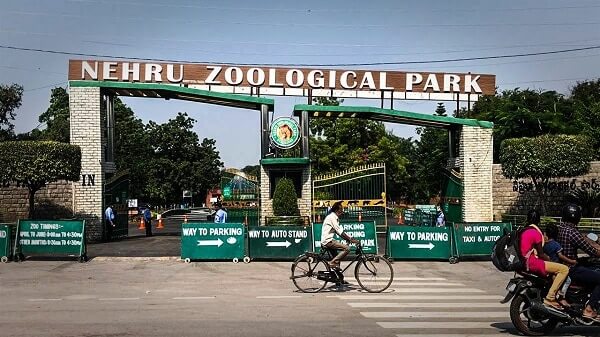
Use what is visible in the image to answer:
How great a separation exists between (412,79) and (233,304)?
21.2m

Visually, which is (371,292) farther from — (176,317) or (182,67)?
(182,67)

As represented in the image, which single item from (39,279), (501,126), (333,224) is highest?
(501,126)

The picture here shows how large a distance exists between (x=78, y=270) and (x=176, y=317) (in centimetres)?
774

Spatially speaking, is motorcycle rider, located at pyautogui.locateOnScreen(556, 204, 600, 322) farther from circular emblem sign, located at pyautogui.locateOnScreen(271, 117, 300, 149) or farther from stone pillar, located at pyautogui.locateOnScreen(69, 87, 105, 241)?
stone pillar, located at pyautogui.locateOnScreen(69, 87, 105, 241)

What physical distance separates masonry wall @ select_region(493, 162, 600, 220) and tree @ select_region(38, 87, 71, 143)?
130 ft

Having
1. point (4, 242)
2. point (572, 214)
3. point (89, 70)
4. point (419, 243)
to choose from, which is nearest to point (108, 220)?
point (4, 242)

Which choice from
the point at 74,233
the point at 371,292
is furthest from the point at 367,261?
the point at 74,233

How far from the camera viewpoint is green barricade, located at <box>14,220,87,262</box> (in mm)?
18344

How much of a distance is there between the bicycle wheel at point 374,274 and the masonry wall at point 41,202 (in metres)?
15.0

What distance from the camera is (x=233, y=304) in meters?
11.0

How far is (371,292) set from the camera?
1261 cm

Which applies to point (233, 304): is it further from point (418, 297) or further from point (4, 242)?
point (4, 242)

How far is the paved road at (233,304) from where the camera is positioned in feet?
28.7

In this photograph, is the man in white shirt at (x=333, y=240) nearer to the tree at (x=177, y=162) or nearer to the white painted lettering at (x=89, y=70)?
the white painted lettering at (x=89, y=70)
